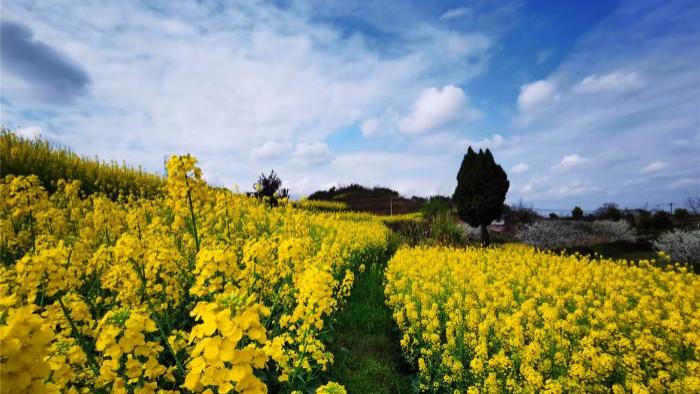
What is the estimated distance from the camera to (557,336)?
15.5 feet

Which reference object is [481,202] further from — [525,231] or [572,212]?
[572,212]

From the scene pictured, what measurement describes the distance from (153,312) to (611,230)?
68.5ft

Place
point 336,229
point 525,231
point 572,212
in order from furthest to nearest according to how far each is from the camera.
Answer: point 572,212, point 525,231, point 336,229

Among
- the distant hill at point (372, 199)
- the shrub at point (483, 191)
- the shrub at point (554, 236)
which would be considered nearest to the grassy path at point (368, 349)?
→ the shrub at point (483, 191)

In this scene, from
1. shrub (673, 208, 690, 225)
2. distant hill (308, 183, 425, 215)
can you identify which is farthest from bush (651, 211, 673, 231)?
distant hill (308, 183, 425, 215)

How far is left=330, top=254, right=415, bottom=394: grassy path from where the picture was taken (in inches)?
218

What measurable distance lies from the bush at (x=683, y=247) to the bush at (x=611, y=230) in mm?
3859

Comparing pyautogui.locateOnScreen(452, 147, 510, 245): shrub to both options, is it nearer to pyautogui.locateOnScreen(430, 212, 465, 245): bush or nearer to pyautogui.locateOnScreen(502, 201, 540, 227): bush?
pyautogui.locateOnScreen(430, 212, 465, 245): bush

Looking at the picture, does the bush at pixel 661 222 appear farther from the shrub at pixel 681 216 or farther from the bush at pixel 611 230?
the shrub at pixel 681 216

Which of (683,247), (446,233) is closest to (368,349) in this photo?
(683,247)

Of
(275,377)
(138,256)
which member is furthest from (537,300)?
(138,256)

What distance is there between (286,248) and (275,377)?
1.66 meters

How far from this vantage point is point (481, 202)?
16.7 m

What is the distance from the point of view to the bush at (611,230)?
18.0 meters
